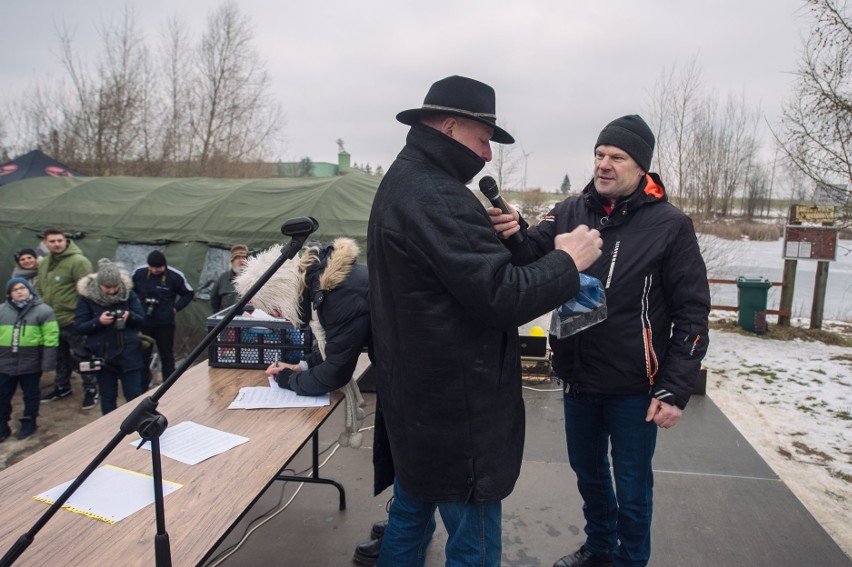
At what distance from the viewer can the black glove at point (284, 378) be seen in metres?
2.63

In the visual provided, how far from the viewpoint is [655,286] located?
219 centimetres

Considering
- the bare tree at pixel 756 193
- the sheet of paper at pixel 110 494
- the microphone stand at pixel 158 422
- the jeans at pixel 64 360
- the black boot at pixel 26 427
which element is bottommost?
the black boot at pixel 26 427

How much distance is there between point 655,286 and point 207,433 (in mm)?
1912

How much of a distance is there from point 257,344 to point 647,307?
2.01 meters

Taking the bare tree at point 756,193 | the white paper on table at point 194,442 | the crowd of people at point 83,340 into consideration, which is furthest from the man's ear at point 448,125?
the bare tree at point 756,193

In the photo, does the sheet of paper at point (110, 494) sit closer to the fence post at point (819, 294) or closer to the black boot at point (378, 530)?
the black boot at point (378, 530)

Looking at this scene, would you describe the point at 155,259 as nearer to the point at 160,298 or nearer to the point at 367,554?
the point at 160,298

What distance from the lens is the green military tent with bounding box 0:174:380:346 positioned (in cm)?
742

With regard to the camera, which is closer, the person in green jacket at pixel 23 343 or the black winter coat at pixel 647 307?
the black winter coat at pixel 647 307

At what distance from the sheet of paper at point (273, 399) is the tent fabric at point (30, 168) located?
38.2 feet

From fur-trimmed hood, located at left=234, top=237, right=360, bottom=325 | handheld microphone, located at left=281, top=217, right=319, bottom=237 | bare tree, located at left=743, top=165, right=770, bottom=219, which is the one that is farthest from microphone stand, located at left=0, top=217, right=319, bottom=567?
bare tree, located at left=743, top=165, right=770, bottom=219

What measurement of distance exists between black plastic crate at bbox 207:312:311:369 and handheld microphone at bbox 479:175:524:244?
1.39m

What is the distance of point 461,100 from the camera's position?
1610mm

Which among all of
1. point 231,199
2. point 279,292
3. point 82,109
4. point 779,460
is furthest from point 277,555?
point 82,109
